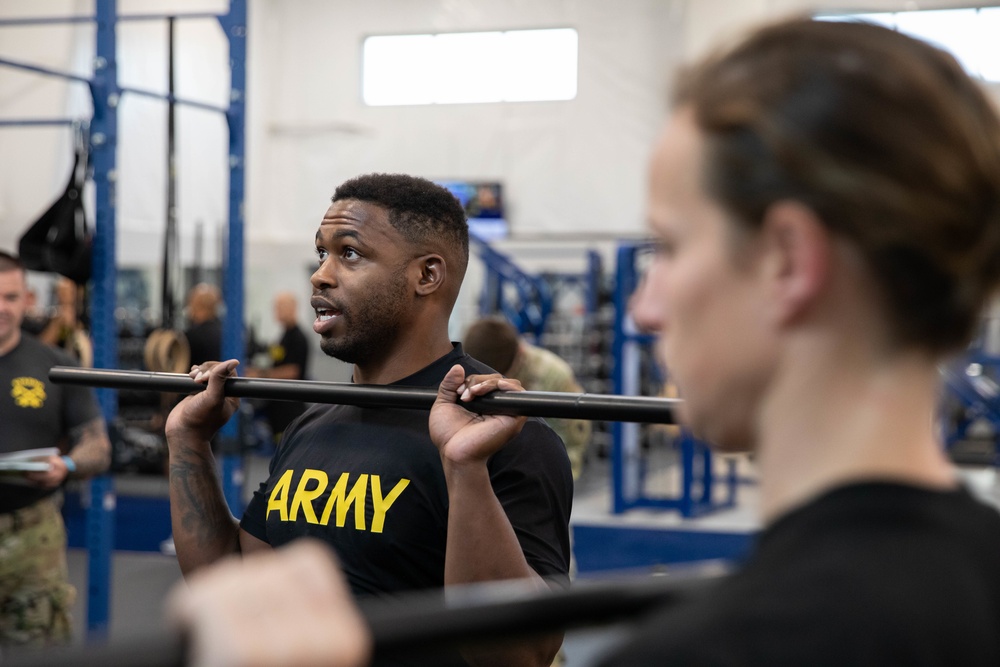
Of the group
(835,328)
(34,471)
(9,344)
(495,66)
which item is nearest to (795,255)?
(835,328)

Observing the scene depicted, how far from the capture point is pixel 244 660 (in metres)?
0.56

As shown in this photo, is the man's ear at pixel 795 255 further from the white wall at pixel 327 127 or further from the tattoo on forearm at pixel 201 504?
the white wall at pixel 327 127

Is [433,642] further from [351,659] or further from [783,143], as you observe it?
[783,143]

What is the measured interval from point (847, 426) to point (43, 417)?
357 cm

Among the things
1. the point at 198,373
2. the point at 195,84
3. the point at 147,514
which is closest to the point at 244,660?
the point at 198,373

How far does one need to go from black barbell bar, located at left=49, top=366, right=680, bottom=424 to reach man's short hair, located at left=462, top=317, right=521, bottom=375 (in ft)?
6.64

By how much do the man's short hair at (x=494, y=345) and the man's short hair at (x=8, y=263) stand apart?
1610 mm

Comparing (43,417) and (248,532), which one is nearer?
(248,532)

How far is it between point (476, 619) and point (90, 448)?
3437 mm

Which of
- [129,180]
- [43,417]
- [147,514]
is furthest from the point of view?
[129,180]

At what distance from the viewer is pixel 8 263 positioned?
374 centimetres

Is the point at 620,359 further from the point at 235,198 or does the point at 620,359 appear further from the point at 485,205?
the point at 485,205

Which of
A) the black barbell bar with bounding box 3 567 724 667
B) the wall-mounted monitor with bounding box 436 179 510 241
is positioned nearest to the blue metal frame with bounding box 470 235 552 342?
the wall-mounted monitor with bounding box 436 179 510 241

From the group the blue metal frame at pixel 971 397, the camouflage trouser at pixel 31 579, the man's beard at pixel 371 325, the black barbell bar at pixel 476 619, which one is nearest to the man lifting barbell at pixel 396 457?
the man's beard at pixel 371 325
